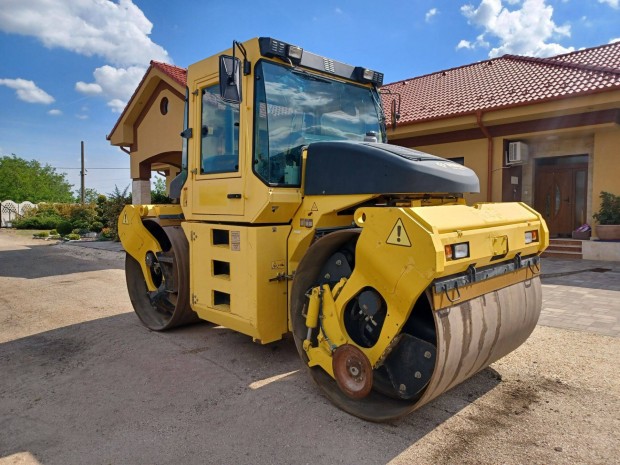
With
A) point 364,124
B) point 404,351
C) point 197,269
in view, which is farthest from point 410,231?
point 197,269

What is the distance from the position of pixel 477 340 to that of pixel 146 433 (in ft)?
7.16

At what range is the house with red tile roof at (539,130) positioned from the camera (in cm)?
1005

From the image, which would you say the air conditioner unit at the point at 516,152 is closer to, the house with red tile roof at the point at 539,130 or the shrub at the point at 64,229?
the house with red tile roof at the point at 539,130

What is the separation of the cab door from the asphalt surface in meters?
1.42

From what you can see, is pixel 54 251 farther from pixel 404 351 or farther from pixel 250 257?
pixel 404 351

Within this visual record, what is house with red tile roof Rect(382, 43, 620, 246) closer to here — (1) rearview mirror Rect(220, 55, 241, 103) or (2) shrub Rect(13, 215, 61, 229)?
(1) rearview mirror Rect(220, 55, 241, 103)

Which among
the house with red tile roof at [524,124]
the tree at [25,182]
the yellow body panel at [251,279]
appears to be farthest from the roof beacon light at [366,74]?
the tree at [25,182]

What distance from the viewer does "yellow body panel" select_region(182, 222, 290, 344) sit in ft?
12.4

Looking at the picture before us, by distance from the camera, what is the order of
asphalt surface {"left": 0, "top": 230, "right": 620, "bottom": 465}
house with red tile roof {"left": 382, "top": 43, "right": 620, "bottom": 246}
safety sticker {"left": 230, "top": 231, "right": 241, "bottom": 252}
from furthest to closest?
house with red tile roof {"left": 382, "top": 43, "right": 620, "bottom": 246}
safety sticker {"left": 230, "top": 231, "right": 241, "bottom": 252}
asphalt surface {"left": 0, "top": 230, "right": 620, "bottom": 465}

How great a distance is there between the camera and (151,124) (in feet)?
49.3

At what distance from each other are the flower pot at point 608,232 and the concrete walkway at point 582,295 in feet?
2.30

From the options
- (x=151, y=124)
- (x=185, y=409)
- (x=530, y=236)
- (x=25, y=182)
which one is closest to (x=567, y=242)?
(x=530, y=236)

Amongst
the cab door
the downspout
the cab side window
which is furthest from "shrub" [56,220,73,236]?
the cab side window

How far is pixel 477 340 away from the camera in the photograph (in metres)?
2.91
